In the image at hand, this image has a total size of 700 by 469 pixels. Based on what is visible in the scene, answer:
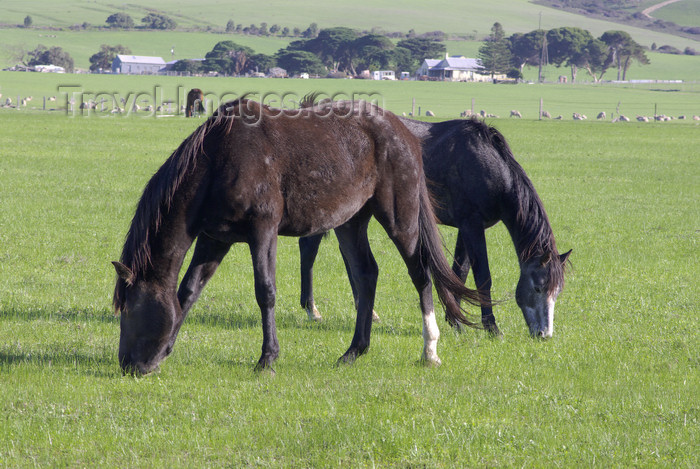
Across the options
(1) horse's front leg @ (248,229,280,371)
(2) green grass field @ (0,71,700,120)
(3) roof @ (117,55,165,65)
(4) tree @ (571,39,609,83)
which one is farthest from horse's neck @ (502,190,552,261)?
(3) roof @ (117,55,165,65)

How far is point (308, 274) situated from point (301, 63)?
120878 mm

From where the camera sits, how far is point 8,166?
22.2 meters

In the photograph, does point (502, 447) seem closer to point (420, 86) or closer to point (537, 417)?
point (537, 417)

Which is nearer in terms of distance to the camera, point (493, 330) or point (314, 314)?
point (493, 330)

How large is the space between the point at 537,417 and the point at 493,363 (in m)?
1.35

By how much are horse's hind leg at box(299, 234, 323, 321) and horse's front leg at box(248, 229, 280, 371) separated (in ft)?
7.51

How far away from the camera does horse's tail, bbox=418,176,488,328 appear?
7203mm

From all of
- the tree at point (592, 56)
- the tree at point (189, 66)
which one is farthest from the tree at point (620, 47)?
the tree at point (189, 66)

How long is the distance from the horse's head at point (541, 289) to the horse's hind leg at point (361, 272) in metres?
1.67

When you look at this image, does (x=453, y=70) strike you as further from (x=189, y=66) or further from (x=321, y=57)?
(x=189, y=66)

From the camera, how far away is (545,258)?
296 inches

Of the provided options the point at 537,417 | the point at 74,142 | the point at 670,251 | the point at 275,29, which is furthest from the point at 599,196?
the point at 275,29

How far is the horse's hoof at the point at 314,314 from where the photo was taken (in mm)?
8680

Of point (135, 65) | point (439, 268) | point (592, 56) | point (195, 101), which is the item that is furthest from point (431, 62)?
point (439, 268)
